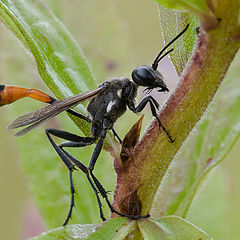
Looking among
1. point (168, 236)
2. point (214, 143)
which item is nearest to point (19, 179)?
point (214, 143)

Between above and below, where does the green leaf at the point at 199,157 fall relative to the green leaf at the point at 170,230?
below

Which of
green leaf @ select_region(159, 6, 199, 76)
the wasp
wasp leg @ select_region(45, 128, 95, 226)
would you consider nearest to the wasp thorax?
the wasp

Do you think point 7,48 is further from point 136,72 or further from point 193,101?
point 193,101

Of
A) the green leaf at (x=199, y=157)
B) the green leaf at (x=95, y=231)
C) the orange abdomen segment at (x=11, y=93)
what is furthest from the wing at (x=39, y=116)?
the green leaf at (x=95, y=231)

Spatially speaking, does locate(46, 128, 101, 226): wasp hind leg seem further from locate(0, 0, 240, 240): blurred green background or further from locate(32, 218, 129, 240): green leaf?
locate(32, 218, 129, 240): green leaf

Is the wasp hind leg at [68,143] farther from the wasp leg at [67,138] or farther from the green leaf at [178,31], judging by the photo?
the green leaf at [178,31]

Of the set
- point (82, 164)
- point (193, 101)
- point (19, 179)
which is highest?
point (193, 101)

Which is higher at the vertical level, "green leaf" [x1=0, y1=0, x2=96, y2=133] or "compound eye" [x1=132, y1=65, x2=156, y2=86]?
"green leaf" [x1=0, y1=0, x2=96, y2=133]
